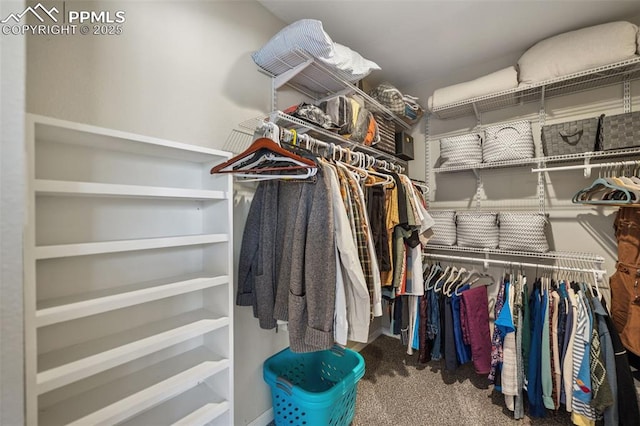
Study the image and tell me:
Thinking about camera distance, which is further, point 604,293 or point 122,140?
point 604,293

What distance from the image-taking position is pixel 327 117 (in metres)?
1.59

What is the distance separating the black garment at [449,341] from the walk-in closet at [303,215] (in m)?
0.02

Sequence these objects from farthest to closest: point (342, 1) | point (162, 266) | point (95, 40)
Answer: point (342, 1), point (162, 266), point (95, 40)

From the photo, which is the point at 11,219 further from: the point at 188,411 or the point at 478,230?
the point at 478,230

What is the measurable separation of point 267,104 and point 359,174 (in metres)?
0.76

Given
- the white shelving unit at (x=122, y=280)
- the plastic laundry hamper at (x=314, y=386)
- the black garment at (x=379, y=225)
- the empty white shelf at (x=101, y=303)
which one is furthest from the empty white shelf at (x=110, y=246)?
the plastic laundry hamper at (x=314, y=386)

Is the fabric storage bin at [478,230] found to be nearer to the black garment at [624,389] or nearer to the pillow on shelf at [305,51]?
the black garment at [624,389]

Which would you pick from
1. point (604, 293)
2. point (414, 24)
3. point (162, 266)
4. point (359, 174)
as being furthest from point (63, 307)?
point (604, 293)

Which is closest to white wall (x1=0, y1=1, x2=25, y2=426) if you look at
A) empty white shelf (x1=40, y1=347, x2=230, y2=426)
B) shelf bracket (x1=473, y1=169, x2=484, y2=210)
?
empty white shelf (x1=40, y1=347, x2=230, y2=426)

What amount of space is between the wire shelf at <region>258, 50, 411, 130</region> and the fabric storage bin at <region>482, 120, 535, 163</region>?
3.15 feet

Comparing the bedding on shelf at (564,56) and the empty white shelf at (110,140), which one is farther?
the bedding on shelf at (564,56)

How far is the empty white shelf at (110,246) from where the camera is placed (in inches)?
27.3

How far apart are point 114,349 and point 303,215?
80cm

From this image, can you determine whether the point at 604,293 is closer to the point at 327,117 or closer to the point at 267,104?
the point at 327,117
